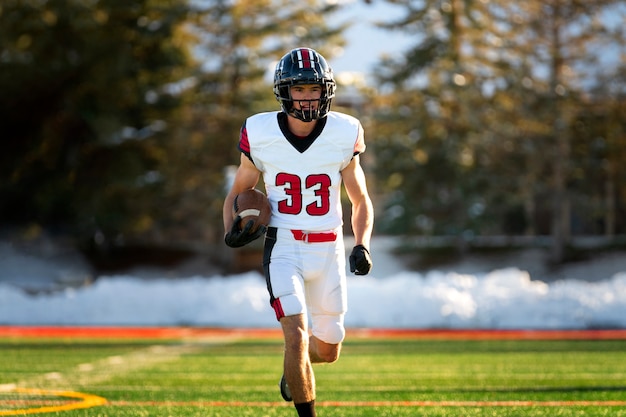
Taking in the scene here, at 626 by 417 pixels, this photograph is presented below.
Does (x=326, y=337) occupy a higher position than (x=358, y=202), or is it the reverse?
(x=358, y=202)

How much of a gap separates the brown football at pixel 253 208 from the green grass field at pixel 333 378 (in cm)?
158

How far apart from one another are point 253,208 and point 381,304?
13.5 meters

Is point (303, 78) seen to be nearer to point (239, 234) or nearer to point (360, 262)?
point (239, 234)

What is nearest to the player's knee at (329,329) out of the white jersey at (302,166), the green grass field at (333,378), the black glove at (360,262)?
the black glove at (360,262)

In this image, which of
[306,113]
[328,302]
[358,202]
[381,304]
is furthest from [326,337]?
[381,304]

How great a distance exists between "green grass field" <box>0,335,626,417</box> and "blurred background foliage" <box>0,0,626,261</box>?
14341 mm

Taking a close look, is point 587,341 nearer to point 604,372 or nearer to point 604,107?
point 604,372

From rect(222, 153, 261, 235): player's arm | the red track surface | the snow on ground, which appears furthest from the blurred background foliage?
rect(222, 153, 261, 235): player's arm

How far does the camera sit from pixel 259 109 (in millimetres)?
28984

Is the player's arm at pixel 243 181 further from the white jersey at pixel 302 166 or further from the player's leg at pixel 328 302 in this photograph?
the player's leg at pixel 328 302

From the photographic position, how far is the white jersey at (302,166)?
16.2ft

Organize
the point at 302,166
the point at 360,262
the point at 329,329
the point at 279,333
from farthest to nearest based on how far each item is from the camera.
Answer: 1. the point at 279,333
2. the point at 329,329
3. the point at 302,166
4. the point at 360,262

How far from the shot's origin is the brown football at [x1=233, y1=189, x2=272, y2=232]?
4.82 meters

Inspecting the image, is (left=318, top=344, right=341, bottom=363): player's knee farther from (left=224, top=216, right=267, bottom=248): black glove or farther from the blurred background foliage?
the blurred background foliage
